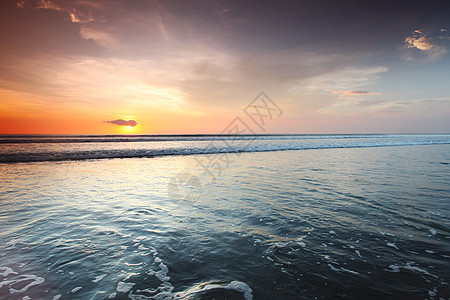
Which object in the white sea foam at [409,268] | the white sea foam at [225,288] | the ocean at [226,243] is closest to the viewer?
the white sea foam at [225,288]

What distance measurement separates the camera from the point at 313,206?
7164 millimetres

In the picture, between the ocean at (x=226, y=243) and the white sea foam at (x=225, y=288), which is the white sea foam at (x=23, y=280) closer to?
the ocean at (x=226, y=243)

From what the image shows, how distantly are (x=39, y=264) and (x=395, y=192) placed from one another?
1169 centimetres

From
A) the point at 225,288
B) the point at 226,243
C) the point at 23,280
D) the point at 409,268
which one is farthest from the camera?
the point at 226,243

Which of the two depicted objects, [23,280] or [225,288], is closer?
[225,288]

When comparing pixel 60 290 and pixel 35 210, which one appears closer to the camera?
pixel 60 290

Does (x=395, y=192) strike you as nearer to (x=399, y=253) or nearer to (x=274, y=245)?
(x=399, y=253)

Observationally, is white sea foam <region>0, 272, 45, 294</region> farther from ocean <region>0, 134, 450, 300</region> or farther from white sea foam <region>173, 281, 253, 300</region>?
white sea foam <region>173, 281, 253, 300</region>

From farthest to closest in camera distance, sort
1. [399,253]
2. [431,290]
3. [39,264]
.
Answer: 1. [399,253]
2. [39,264]
3. [431,290]

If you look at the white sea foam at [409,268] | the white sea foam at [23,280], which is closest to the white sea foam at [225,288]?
the white sea foam at [23,280]

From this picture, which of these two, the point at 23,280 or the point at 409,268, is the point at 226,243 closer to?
the point at 409,268

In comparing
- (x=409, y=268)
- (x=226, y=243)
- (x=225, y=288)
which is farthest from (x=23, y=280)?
(x=409, y=268)

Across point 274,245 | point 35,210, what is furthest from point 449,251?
point 35,210

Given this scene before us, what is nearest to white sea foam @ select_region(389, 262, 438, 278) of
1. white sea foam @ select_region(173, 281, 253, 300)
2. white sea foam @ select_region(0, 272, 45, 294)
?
white sea foam @ select_region(173, 281, 253, 300)
